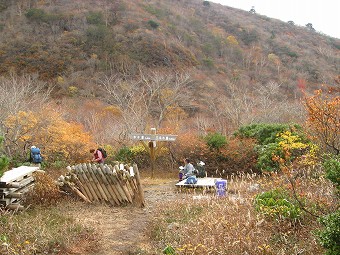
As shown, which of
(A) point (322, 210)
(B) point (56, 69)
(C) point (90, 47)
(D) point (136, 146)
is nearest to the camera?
(A) point (322, 210)

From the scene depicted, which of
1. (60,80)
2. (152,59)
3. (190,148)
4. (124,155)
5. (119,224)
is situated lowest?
(124,155)

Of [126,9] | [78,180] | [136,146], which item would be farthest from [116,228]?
[126,9]

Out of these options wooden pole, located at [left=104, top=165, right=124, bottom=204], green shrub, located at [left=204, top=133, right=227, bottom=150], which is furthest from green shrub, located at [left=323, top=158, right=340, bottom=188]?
green shrub, located at [left=204, top=133, right=227, bottom=150]

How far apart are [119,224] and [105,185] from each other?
62.4 inches

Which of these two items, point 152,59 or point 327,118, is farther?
point 152,59

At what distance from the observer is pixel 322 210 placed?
5.64 metres

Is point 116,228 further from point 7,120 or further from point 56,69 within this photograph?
point 56,69

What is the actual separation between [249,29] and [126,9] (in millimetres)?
24714

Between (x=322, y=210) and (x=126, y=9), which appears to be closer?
(x=322, y=210)

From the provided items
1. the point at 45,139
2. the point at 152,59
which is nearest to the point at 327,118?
the point at 45,139

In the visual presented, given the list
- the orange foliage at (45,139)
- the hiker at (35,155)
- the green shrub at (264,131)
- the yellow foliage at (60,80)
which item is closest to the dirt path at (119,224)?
the hiker at (35,155)

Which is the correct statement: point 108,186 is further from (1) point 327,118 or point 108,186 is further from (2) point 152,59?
(2) point 152,59

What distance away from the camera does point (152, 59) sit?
44969 mm

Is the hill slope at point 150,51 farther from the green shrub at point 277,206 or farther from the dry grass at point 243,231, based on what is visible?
the dry grass at point 243,231
